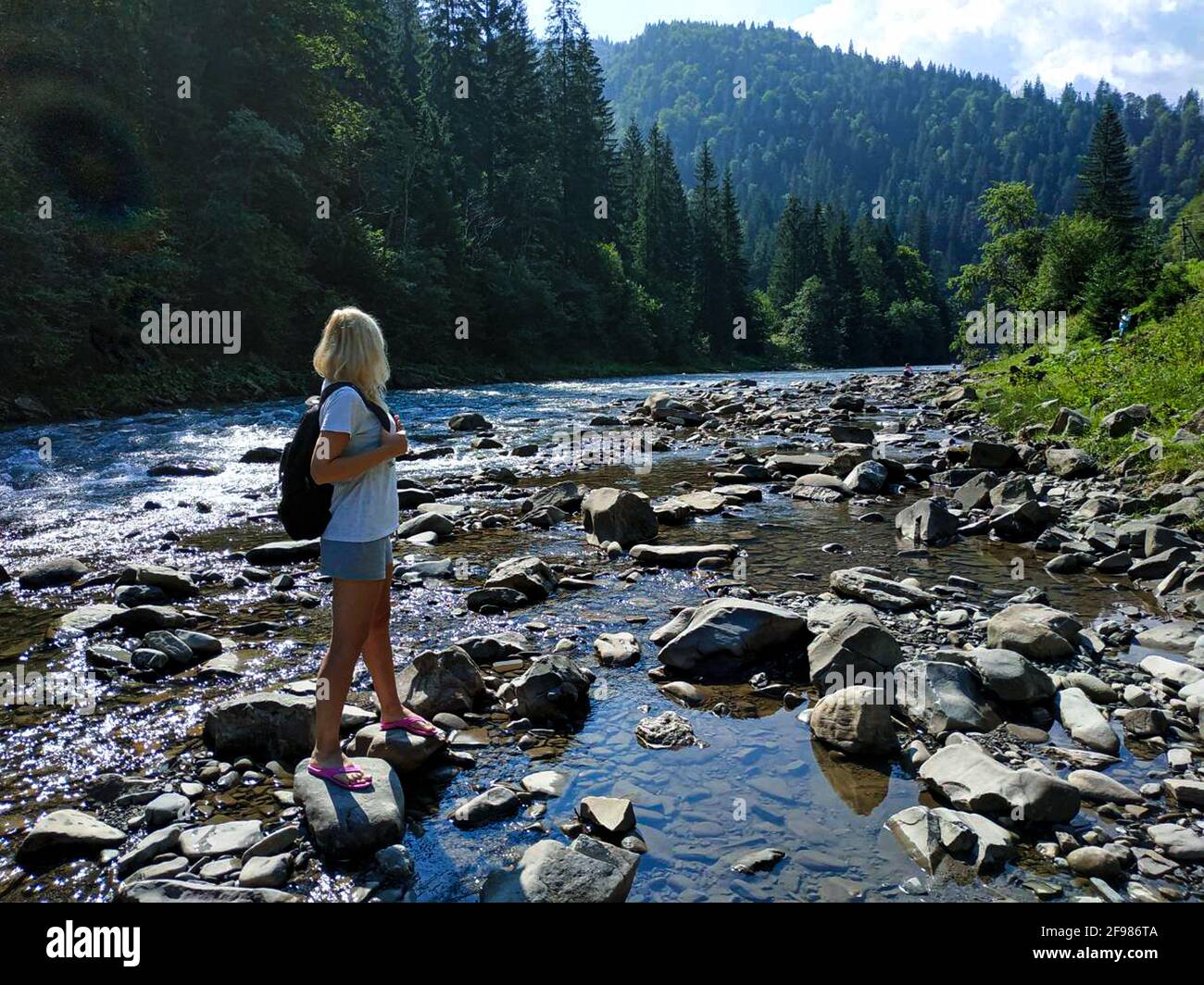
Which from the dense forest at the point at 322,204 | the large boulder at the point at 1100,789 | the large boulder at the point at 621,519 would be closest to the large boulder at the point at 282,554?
the large boulder at the point at 621,519

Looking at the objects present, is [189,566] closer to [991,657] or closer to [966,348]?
[991,657]

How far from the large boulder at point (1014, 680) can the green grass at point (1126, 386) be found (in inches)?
323

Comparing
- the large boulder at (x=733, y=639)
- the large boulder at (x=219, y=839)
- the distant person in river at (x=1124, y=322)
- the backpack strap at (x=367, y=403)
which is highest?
the distant person in river at (x=1124, y=322)

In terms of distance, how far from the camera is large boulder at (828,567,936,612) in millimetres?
7535

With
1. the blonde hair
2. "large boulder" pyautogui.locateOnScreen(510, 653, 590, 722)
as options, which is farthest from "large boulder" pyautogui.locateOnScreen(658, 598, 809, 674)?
the blonde hair

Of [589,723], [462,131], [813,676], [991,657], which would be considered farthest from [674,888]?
[462,131]

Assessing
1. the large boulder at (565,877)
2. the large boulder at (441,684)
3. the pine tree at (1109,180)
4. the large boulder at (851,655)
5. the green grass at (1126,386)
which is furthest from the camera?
the pine tree at (1109,180)

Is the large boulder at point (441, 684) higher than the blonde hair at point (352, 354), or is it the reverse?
the blonde hair at point (352, 354)

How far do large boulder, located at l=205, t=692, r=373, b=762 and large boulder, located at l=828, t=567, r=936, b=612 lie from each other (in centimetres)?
523

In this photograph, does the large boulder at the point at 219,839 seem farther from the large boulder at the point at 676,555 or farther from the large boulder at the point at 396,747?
the large boulder at the point at 676,555

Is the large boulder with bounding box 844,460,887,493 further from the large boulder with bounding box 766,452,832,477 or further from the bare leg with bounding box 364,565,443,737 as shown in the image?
the bare leg with bounding box 364,565,443,737

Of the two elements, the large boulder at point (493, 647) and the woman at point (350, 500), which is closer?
the woman at point (350, 500)

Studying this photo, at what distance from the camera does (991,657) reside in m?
5.67

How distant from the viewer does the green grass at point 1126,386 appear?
13.8 meters
